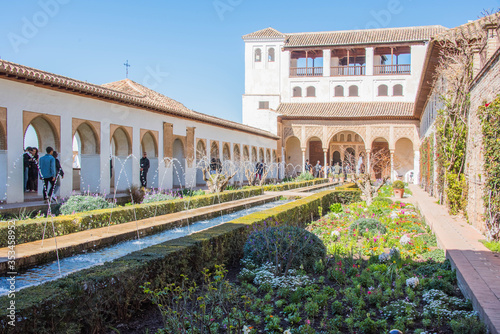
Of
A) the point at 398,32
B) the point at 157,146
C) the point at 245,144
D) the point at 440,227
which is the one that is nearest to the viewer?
the point at 440,227

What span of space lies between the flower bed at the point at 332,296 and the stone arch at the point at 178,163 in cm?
1338

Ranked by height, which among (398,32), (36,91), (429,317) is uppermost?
(398,32)

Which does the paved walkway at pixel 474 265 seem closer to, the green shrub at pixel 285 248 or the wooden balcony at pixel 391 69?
the green shrub at pixel 285 248

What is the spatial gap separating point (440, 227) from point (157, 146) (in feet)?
40.4

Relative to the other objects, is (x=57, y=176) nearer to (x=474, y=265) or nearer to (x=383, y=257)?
(x=383, y=257)

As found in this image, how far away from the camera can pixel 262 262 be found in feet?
18.9

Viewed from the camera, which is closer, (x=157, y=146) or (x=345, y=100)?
(x=157, y=146)

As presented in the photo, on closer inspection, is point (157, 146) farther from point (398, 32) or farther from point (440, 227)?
point (398, 32)

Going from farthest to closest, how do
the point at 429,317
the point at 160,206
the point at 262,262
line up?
the point at 160,206, the point at 262,262, the point at 429,317

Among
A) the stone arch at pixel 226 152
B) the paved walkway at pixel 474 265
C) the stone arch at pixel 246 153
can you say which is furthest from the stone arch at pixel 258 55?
the paved walkway at pixel 474 265

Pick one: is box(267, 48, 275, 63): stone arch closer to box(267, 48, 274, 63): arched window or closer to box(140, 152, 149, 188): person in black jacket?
box(267, 48, 274, 63): arched window

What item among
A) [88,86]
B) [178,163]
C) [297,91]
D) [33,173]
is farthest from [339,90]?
[33,173]

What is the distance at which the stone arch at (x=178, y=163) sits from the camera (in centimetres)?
1962

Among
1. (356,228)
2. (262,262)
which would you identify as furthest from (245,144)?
(262,262)
